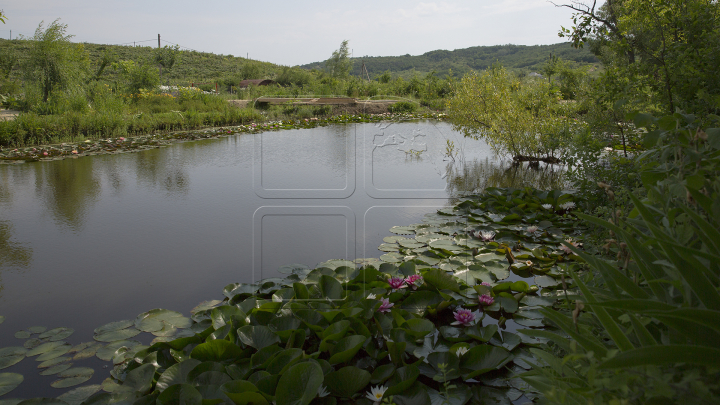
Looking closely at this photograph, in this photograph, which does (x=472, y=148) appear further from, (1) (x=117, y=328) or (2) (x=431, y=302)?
(1) (x=117, y=328)

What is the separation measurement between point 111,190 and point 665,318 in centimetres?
480

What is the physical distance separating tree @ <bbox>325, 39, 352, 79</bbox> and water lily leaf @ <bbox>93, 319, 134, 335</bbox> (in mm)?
1881

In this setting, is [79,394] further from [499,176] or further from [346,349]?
[499,176]

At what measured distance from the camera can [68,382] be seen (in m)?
1.46

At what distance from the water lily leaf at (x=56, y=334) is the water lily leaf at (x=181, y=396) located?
37.1 inches

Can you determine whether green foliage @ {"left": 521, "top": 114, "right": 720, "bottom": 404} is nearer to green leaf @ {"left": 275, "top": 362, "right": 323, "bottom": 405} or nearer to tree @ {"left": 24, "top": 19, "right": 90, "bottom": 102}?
green leaf @ {"left": 275, "top": 362, "right": 323, "bottom": 405}

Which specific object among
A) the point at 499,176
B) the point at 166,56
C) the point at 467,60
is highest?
the point at 166,56

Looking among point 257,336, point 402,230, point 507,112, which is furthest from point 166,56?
point 257,336

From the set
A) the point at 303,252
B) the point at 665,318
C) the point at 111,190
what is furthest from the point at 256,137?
the point at 665,318

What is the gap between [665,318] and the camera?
1.89 feet

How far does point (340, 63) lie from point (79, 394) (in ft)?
8.45

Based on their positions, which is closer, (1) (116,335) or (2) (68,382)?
(2) (68,382)

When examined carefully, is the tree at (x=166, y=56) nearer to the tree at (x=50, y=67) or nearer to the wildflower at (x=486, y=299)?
the tree at (x=50, y=67)

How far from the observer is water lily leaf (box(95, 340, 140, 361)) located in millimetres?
1598
